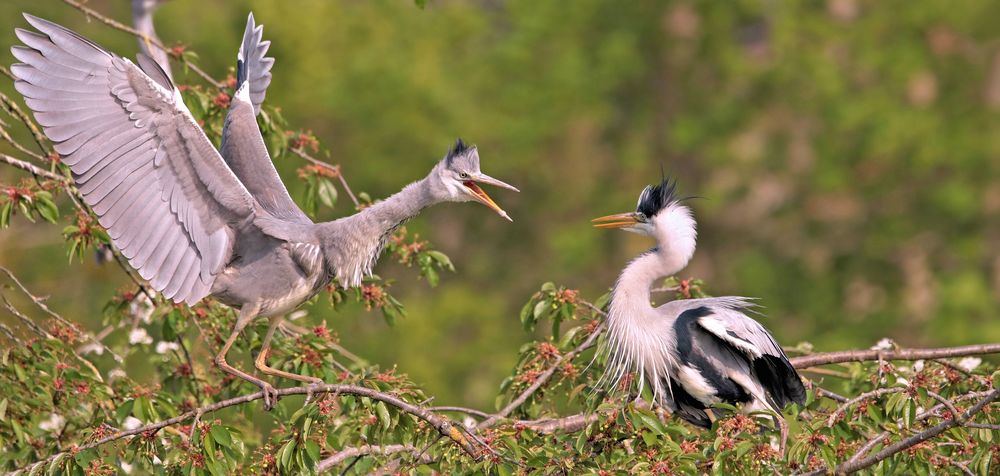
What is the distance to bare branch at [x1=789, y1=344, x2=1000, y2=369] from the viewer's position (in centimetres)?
601

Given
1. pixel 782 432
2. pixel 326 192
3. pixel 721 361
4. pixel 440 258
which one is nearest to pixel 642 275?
pixel 721 361

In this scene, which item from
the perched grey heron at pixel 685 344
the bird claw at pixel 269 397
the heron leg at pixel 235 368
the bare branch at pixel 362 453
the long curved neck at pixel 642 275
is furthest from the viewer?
the long curved neck at pixel 642 275

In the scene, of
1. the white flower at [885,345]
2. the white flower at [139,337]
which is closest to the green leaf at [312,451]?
the white flower at [139,337]

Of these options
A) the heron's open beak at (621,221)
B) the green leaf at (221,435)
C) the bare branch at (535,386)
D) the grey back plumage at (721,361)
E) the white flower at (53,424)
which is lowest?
the white flower at (53,424)

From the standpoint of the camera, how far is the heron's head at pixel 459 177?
624cm

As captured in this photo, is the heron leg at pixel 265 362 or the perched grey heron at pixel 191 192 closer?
the perched grey heron at pixel 191 192

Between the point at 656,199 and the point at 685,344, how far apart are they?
2.33 feet

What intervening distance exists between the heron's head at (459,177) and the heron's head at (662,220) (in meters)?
0.85

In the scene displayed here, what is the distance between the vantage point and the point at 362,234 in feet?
21.0

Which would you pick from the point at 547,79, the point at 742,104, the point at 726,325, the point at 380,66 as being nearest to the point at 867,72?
the point at 742,104

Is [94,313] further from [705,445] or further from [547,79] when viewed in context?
[705,445]

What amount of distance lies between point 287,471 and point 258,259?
4.50 feet

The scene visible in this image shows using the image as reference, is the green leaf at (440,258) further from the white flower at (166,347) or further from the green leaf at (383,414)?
the green leaf at (383,414)

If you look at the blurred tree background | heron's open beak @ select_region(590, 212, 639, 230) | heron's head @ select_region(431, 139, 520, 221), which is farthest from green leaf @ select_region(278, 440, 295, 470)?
the blurred tree background
